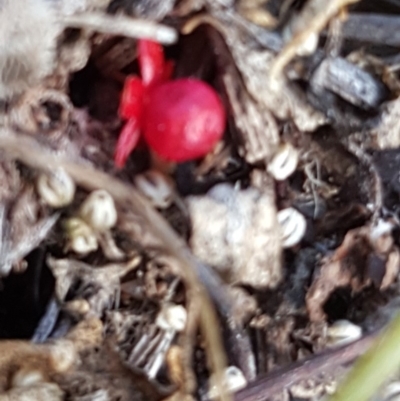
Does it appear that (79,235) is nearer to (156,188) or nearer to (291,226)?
(156,188)

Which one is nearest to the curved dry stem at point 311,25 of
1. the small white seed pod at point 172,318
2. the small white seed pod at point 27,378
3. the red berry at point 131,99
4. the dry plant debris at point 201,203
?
the dry plant debris at point 201,203

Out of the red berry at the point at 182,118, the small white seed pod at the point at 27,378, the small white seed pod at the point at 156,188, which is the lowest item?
the small white seed pod at the point at 27,378

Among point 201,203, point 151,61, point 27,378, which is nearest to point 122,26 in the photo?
point 151,61

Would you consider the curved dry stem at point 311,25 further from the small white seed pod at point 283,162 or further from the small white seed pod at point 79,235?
the small white seed pod at point 79,235

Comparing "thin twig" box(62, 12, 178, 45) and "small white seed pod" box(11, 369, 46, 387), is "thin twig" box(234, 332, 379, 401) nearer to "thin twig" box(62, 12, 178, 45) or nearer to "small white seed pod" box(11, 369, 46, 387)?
"small white seed pod" box(11, 369, 46, 387)

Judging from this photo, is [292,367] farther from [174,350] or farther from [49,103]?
[49,103]

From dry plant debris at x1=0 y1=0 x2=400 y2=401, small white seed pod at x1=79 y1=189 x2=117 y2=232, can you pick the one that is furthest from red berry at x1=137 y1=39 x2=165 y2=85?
small white seed pod at x1=79 y1=189 x2=117 y2=232
